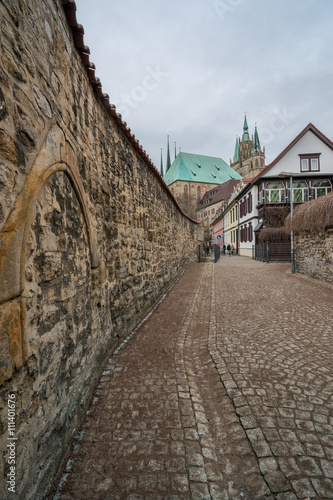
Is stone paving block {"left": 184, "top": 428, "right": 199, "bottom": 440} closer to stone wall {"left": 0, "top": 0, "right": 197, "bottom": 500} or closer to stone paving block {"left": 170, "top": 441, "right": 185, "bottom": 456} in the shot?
stone paving block {"left": 170, "top": 441, "right": 185, "bottom": 456}

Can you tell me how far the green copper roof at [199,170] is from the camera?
57.1 m

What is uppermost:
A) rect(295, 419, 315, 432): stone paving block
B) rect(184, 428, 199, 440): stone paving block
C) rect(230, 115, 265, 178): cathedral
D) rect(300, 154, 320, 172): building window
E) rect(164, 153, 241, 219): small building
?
rect(230, 115, 265, 178): cathedral

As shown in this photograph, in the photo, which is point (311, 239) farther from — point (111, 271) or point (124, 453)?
point (124, 453)

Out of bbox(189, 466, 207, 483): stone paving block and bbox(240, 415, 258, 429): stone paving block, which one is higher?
bbox(240, 415, 258, 429): stone paving block

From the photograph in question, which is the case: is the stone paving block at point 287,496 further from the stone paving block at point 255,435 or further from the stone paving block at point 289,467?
the stone paving block at point 255,435

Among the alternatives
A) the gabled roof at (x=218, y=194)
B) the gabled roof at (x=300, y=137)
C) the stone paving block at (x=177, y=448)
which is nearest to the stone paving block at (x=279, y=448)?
the stone paving block at (x=177, y=448)

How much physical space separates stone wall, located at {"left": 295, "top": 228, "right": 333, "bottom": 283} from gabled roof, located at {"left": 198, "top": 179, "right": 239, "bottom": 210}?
36.8 meters

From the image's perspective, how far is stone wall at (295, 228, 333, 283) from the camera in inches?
325

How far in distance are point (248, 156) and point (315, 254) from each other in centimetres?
6559

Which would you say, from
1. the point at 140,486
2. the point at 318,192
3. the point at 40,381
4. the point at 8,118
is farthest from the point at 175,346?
the point at 318,192

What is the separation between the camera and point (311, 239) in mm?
9617

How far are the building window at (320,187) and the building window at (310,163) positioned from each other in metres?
1.11

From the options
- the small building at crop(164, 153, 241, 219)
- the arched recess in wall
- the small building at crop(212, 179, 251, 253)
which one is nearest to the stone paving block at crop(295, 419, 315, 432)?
the arched recess in wall

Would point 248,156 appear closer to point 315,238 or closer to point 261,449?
point 315,238
